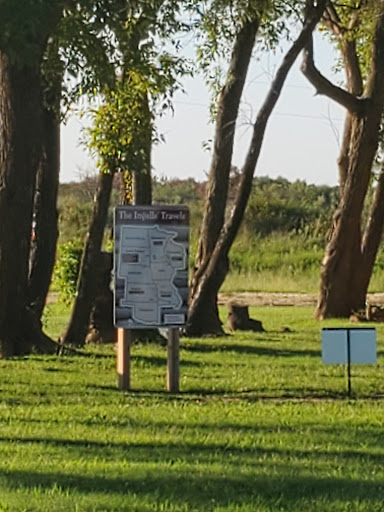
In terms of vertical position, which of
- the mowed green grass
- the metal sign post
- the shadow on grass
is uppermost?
the metal sign post

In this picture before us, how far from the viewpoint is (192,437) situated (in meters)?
11.7

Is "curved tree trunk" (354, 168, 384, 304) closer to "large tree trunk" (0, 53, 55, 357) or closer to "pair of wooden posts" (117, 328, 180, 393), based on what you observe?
"large tree trunk" (0, 53, 55, 357)

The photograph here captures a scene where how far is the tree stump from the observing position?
87.4 ft

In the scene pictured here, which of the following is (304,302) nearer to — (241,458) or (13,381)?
(13,381)

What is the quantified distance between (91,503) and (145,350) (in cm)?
1169

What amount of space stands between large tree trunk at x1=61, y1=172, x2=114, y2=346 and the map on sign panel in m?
6.09

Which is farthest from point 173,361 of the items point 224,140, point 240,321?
point 240,321

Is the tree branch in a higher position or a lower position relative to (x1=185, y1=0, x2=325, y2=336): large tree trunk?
higher

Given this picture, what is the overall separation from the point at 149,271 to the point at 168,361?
97cm

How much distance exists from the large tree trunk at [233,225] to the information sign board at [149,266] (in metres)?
8.43

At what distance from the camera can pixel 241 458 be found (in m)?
10.6

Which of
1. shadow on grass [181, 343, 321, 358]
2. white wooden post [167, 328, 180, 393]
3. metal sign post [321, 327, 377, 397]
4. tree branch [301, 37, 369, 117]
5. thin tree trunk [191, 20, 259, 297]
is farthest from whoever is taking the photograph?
tree branch [301, 37, 369, 117]

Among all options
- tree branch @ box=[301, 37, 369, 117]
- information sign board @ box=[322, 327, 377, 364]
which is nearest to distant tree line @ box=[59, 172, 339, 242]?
tree branch @ box=[301, 37, 369, 117]

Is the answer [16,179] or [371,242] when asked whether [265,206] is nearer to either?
[371,242]
